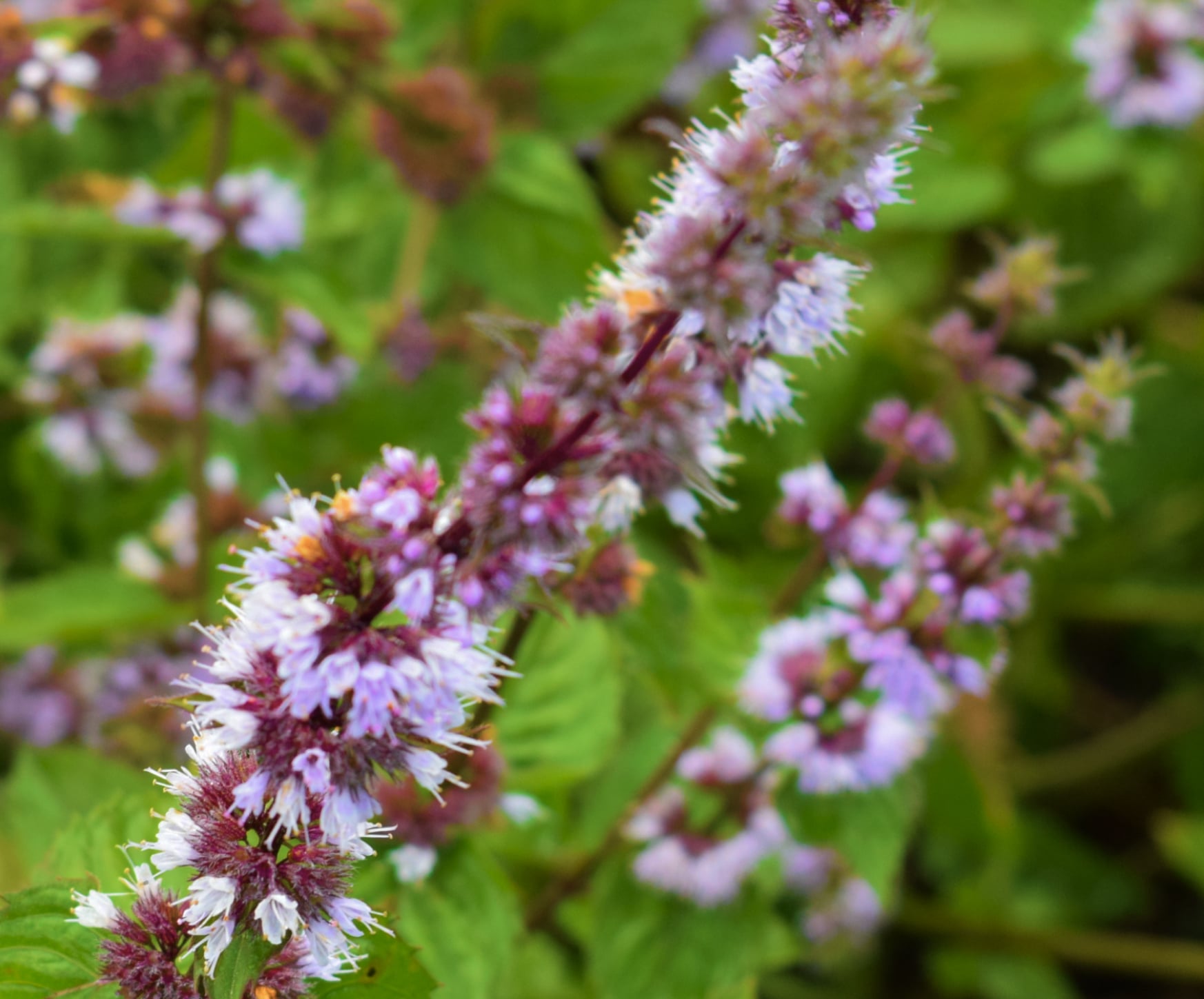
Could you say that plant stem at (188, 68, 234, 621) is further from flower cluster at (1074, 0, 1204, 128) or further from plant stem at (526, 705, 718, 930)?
flower cluster at (1074, 0, 1204, 128)

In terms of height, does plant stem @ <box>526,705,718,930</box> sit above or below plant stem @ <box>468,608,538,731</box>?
below

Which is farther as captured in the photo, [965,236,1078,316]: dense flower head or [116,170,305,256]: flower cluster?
[116,170,305,256]: flower cluster

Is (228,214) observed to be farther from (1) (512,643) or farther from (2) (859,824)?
A: (2) (859,824)

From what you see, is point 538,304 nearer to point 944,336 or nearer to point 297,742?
point 944,336

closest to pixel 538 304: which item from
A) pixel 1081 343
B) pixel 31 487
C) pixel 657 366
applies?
pixel 31 487

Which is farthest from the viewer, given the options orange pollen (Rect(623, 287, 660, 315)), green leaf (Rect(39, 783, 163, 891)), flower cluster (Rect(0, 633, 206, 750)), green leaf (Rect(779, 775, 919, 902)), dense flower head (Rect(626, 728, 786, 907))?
flower cluster (Rect(0, 633, 206, 750))

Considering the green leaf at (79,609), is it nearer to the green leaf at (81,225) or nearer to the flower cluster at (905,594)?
the green leaf at (81,225)

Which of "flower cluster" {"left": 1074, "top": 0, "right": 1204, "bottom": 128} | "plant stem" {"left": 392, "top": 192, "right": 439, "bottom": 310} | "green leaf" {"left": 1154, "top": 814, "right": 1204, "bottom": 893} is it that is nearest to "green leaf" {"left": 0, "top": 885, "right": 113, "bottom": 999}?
"plant stem" {"left": 392, "top": 192, "right": 439, "bottom": 310}
